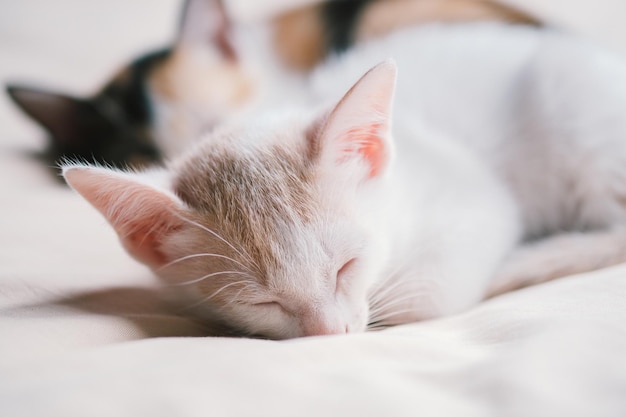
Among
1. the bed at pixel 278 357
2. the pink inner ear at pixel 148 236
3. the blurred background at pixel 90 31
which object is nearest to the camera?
the bed at pixel 278 357

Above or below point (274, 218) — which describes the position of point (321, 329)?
below

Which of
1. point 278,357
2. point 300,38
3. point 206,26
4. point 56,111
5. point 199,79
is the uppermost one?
point 300,38

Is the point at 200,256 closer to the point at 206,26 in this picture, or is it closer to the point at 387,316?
the point at 387,316

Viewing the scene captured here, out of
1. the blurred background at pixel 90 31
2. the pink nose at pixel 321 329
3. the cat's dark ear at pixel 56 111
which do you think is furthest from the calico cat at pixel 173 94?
the pink nose at pixel 321 329

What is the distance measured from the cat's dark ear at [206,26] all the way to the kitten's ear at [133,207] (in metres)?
1.23

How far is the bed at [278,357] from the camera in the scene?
57 centimetres

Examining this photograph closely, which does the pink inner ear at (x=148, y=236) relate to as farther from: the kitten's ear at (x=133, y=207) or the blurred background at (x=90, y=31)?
the blurred background at (x=90, y=31)

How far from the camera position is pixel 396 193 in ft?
3.67

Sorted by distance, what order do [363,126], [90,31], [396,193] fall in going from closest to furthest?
[363,126], [396,193], [90,31]

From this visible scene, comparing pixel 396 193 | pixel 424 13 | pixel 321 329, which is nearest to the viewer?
pixel 321 329

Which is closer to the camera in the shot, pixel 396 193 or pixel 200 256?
pixel 200 256

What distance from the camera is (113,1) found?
2.59 metres

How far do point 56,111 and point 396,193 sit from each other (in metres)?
1.29

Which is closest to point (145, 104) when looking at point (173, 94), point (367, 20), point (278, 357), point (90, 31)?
point (173, 94)
